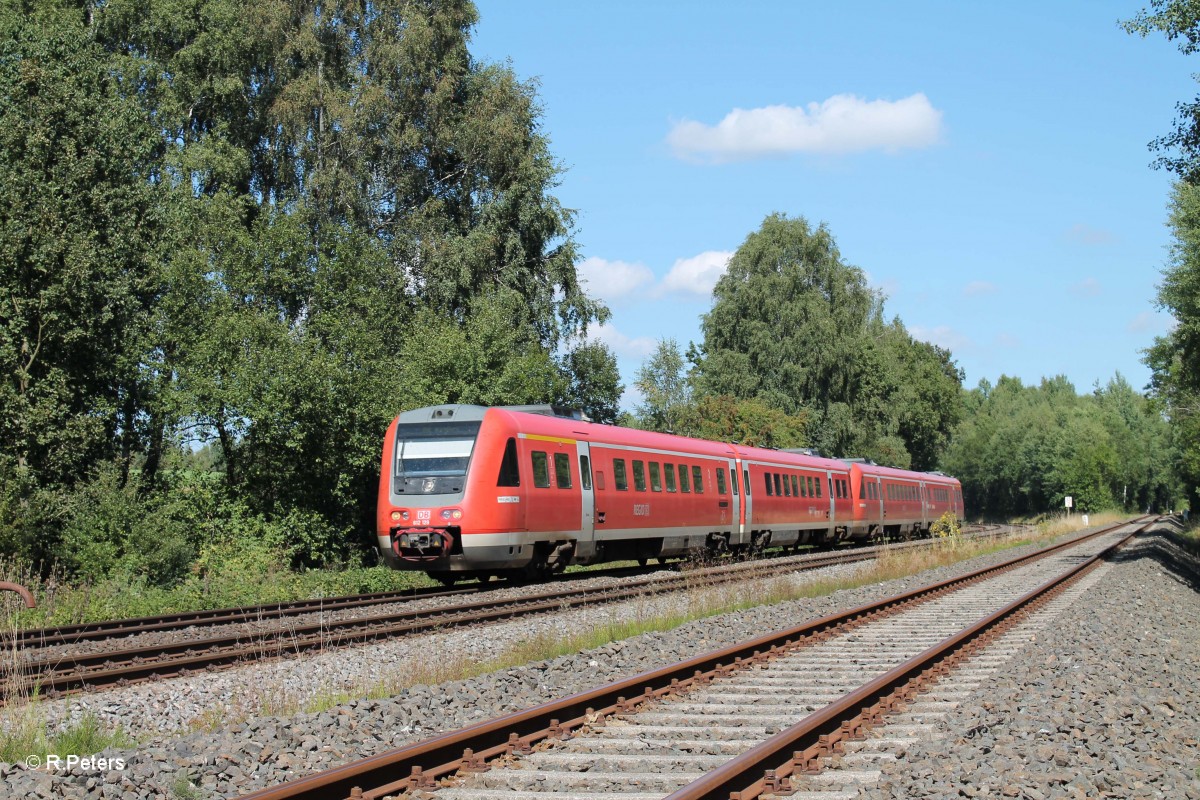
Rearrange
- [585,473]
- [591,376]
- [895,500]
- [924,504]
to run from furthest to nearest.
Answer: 1. [924,504]
2. [895,500]
3. [591,376]
4. [585,473]

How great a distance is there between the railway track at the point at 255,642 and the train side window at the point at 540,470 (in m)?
1.82

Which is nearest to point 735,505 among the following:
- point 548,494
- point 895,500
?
point 548,494

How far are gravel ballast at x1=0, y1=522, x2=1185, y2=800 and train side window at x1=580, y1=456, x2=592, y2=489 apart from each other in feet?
22.3

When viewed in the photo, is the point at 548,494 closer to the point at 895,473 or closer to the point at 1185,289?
the point at 1185,289

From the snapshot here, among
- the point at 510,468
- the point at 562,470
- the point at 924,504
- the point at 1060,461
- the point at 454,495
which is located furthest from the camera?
the point at 1060,461

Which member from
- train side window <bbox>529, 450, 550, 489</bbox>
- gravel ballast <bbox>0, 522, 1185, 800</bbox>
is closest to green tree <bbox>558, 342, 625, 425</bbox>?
train side window <bbox>529, 450, 550, 489</bbox>

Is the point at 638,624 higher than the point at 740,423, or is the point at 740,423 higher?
the point at 740,423

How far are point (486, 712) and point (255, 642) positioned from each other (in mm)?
5016

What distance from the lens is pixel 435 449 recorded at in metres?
19.1

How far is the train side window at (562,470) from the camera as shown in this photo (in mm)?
20547

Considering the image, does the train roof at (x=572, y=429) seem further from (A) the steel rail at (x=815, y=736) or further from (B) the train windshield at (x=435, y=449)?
(A) the steel rail at (x=815, y=736)

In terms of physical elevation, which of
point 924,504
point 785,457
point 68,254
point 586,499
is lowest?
point 924,504

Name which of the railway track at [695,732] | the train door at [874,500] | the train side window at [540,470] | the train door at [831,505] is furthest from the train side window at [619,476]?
the train door at [874,500]

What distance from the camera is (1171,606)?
61.8ft
